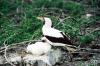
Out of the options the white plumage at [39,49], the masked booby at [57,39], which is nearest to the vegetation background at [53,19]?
the masked booby at [57,39]

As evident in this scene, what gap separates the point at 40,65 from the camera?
136 inches

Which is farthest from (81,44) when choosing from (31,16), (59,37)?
(31,16)

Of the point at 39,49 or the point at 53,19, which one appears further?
the point at 53,19

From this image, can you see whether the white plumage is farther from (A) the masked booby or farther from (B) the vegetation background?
(B) the vegetation background

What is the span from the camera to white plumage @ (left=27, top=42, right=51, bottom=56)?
3.54m

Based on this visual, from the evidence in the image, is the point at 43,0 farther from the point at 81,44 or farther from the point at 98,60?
the point at 98,60

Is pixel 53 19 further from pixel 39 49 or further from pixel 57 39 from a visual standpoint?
pixel 39 49

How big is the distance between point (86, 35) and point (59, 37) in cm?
60

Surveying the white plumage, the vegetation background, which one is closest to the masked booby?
the white plumage

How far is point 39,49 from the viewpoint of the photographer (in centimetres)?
354

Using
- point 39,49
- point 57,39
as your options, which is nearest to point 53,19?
point 57,39

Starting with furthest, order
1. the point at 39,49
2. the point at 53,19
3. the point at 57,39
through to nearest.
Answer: the point at 53,19 → the point at 57,39 → the point at 39,49

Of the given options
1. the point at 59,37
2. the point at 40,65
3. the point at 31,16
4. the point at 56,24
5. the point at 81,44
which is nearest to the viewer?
the point at 40,65

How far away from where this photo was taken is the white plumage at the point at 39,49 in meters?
3.54
